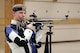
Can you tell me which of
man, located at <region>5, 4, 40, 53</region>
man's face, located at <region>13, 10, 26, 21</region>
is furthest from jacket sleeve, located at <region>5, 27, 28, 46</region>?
man's face, located at <region>13, 10, 26, 21</region>

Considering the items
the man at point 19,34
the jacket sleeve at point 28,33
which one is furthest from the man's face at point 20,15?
the jacket sleeve at point 28,33

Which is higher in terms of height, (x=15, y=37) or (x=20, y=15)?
(x=20, y=15)

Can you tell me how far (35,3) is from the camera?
4.00 m

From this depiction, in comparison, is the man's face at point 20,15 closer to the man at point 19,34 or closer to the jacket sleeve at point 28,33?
the man at point 19,34

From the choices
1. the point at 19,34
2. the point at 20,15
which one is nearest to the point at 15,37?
the point at 19,34

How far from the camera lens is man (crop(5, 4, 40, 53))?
1639 millimetres

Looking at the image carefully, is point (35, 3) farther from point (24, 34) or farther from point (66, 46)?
point (24, 34)

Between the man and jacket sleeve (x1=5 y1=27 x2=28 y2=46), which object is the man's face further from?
jacket sleeve (x1=5 y1=27 x2=28 y2=46)

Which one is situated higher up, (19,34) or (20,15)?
(20,15)

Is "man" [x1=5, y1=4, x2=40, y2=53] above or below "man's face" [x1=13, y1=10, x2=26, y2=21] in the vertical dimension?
below

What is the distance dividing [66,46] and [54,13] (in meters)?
0.89

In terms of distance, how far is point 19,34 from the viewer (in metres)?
1.68

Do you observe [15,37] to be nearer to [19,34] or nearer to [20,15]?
[19,34]

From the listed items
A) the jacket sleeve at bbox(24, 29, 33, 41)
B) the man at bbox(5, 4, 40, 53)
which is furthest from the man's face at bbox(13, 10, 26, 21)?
the jacket sleeve at bbox(24, 29, 33, 41)
